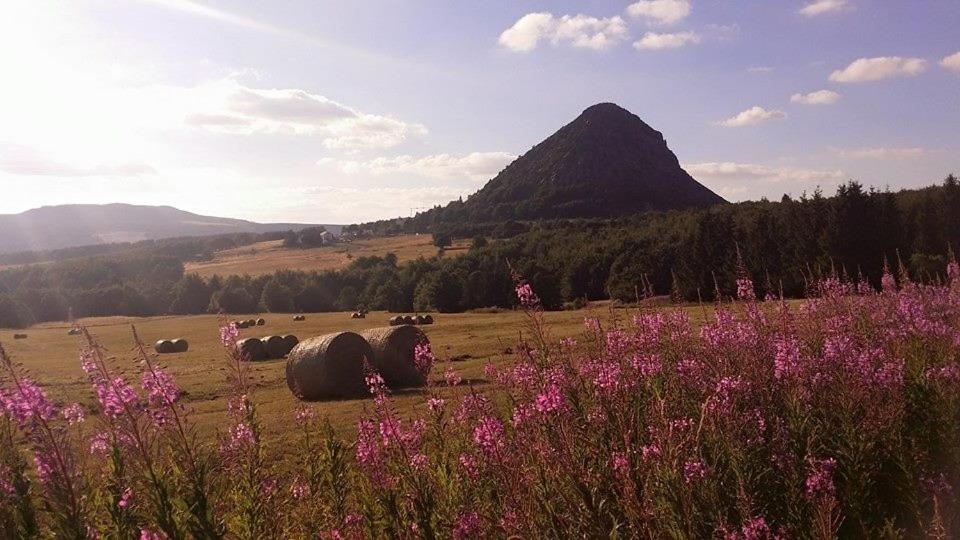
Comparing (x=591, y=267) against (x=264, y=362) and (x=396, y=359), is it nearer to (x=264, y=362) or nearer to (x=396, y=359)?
(x=264, y=362)

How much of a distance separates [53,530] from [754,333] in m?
6.36

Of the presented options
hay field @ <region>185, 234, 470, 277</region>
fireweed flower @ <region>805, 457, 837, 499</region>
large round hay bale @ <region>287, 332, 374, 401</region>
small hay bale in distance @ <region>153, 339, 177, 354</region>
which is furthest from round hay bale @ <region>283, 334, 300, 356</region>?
hay field @ <region>185, 234, 470, 277</region>

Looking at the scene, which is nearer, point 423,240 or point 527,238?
point 527,238

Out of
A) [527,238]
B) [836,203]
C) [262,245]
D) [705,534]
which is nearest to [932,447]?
[705,534]

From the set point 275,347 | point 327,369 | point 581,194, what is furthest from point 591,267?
point 581,194

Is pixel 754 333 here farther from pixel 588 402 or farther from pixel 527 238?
pixel 527 238

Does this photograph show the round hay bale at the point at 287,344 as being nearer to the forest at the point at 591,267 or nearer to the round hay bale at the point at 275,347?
the round hay bale at the point at 275,347

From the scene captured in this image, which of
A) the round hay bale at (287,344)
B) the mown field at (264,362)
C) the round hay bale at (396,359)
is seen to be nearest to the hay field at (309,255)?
the mown field at (264,362)

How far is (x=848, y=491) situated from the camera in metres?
5.33

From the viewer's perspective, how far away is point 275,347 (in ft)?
120

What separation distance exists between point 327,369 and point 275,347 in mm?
15294

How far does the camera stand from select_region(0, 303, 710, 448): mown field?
15883 millimetres

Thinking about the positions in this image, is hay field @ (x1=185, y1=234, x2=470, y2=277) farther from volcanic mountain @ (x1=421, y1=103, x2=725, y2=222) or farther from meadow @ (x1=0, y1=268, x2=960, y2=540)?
meadow @ (x1=0, y1=268, x2=960, y2=540)

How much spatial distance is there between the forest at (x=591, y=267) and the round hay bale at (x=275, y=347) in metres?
7.69
